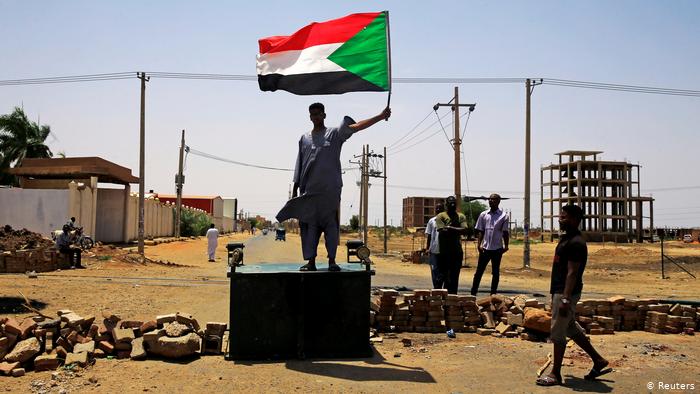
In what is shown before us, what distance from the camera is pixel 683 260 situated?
103ft

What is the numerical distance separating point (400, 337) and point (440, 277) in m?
2.46

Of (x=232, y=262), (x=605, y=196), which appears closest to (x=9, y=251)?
(x=232, y=262)

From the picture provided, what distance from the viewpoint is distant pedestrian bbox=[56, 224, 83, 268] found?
19234 mm

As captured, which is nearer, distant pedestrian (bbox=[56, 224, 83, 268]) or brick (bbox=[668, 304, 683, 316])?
brick (bbox=[668, 304, 683, 316])

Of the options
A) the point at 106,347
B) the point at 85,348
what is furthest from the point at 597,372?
the point at 85,348

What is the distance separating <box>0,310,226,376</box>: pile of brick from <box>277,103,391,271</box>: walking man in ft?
4.70

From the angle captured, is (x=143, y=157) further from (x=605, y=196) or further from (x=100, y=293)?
(x=605, y=196)

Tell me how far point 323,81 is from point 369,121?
856 mm

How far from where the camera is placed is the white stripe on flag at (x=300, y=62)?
23.4 ft

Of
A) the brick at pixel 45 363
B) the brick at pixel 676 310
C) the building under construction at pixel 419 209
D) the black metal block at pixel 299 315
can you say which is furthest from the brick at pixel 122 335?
the building under construction at pixel 419 209

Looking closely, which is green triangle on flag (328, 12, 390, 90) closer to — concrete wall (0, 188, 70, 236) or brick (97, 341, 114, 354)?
brick (97, 341, 114, 354)

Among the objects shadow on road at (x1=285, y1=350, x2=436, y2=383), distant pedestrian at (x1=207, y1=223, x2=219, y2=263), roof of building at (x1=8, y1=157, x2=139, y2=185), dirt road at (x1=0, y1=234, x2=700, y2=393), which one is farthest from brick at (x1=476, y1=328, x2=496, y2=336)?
roof of building at (x1=8, y1=157, x2=139, y2=185)

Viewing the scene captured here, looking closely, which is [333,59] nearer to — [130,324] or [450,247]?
[130,324]

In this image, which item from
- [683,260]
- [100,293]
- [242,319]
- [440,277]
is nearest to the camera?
[242,319]
